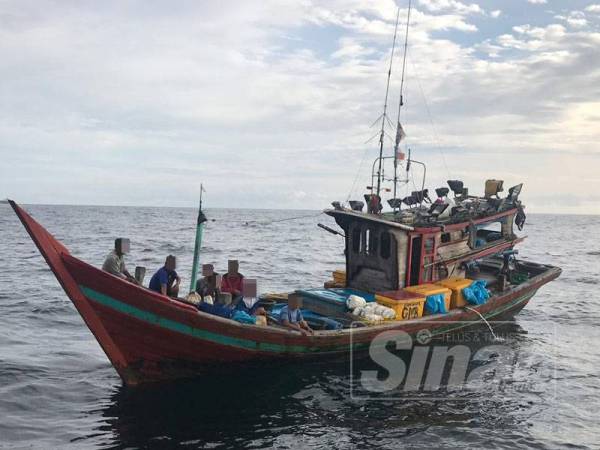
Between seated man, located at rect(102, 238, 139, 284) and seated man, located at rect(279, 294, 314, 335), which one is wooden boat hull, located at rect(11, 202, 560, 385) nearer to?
seated man, located at rect(279, 294, 314, 335)

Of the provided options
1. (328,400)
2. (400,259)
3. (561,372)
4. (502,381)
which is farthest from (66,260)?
(561,372)

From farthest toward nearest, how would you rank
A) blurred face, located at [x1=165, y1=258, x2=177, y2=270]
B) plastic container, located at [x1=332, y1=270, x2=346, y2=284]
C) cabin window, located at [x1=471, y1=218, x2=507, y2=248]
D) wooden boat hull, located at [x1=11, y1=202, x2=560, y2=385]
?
cabin window, located at [x1=471, y1=218, x2=507, y2=248]
plastic container, located at [x1=332, y1=270, x2=346, y2=284]
blurred face, located at [x1=165, y1=258, x2=177, y2=270]
wooden boat hull, located at [x1=11, y1=202, x2=560, y2=385]

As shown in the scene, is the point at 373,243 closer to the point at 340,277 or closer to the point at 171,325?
the point at 340,277

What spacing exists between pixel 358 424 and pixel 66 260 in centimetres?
656

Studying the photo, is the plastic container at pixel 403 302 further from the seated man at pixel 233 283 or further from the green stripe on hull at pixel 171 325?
the seated man at pixel 233 283

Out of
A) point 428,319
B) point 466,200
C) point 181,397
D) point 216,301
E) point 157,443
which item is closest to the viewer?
point 157,443

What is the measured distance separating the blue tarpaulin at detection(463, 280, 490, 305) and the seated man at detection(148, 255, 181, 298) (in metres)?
8.55

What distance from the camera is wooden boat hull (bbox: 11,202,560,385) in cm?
1036

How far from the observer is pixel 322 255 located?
160 ft

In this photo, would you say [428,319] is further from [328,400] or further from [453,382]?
[328,400]

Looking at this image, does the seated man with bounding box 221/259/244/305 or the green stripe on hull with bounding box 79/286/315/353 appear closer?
the green stripe on hull with bounding box 79/286/315/353

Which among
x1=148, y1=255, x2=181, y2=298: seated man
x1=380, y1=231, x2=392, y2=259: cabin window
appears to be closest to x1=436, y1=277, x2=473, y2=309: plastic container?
x1=380, y1=231, x2=392, y2=259: cabin window

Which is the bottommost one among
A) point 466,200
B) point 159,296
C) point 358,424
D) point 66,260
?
point 358,424

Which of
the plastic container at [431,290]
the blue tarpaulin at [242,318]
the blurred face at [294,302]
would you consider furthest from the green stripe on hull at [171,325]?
the plastic container at [431,290]
